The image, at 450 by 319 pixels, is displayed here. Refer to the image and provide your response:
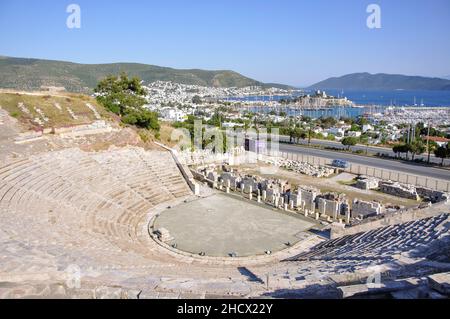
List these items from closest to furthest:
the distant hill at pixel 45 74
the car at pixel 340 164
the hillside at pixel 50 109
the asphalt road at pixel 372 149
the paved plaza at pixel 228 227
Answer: the paved plaza at pixel 228 227 < the hillside at pixel 50 109 < the car at pixel 340 164 < the asphalt road at pixel 372 149 < the distant hill at pixel 45 74

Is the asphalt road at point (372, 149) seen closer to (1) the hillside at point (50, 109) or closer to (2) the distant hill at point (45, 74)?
(1) the hillside at point (50, 109)

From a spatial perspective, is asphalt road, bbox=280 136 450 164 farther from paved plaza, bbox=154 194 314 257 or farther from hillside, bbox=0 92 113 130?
hillside, bbox=0 92 113 130

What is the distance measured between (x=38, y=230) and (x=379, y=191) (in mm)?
24357

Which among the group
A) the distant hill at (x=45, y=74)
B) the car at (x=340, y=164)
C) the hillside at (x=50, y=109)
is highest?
the distant hill at (x=45, y=74)

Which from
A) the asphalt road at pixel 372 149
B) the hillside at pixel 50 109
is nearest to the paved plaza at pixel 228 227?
the hillside at pixel 50 109

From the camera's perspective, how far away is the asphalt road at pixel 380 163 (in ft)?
112

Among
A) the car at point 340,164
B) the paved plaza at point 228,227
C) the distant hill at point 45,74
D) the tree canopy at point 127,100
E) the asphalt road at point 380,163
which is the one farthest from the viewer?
the distant hill at point 45,74

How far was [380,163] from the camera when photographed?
1547 inches

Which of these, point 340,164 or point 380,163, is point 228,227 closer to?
point 340,164

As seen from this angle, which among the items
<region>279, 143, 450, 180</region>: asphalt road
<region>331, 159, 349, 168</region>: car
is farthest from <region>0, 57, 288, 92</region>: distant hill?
<region>331, 159, 349, 168</region>: car

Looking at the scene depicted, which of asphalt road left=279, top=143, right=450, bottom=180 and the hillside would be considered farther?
asphalt road left=279, top=143, right=450, bottom=180

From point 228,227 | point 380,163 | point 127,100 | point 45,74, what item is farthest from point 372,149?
point 45,74

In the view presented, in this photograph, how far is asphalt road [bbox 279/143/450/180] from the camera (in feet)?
112

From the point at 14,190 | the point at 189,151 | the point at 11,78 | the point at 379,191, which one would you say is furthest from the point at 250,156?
the point at 11,78
